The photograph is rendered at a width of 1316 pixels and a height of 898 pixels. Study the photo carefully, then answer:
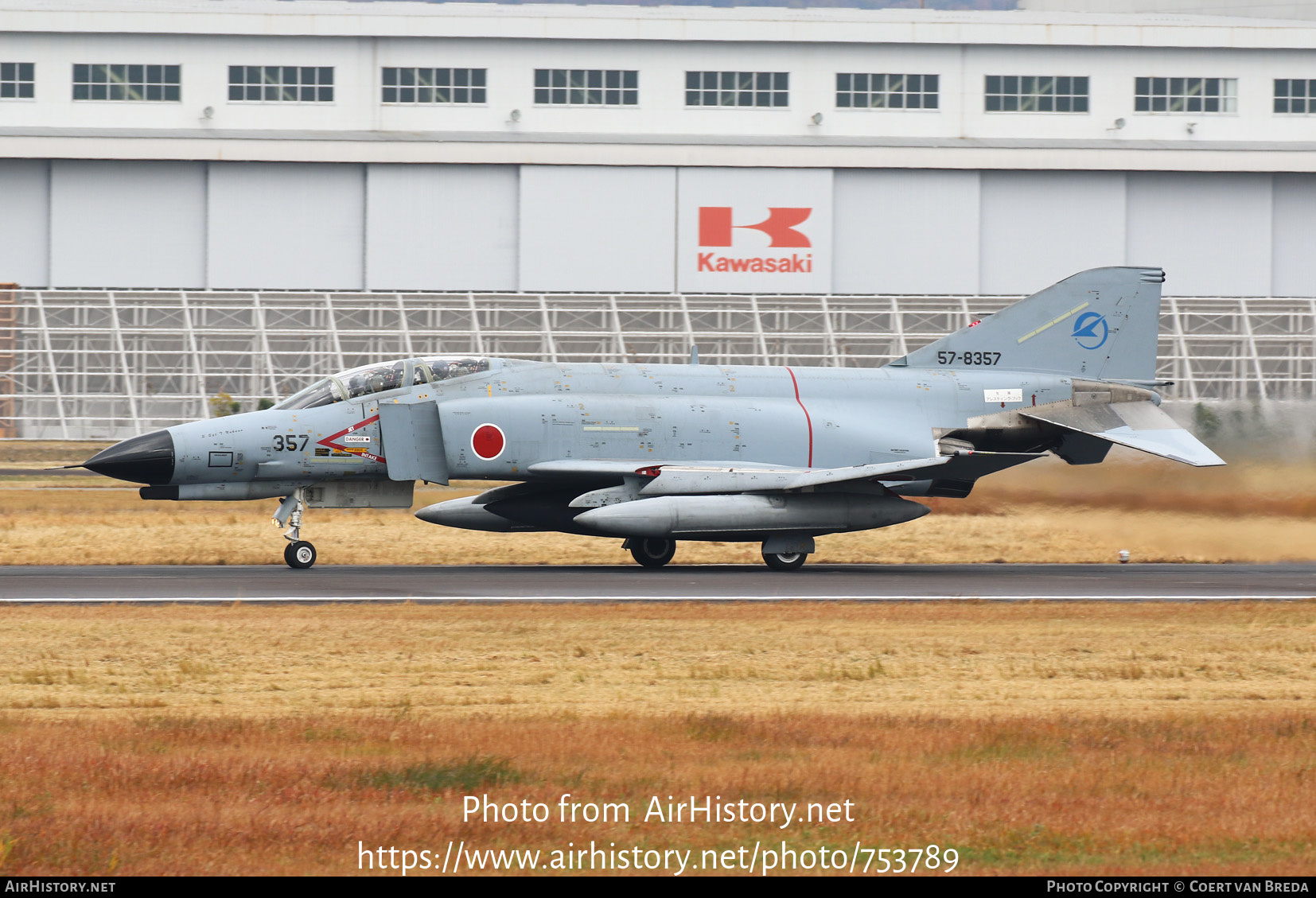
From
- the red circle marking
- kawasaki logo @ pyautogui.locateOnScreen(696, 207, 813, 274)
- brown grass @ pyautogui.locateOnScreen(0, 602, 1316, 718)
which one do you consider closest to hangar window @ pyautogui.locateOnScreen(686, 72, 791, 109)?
kawasaki logo @ pyautogui.locateOnScreen(696, 207, 813, 274)

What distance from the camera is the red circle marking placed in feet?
61.3

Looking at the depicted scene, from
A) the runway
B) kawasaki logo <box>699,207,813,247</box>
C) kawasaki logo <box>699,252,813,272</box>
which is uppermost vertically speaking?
kawasaki logo <box>699,207,813,247</box>

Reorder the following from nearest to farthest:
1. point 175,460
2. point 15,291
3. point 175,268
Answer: point 175,460 < point 15,291 < point 175,268

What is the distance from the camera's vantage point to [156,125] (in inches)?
1753

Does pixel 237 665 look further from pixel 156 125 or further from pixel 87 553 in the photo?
pixel 156 125

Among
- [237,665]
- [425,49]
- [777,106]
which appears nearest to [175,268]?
[425,49]

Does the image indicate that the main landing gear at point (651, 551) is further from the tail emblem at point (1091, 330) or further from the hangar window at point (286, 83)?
the hangar window at point (286, 83)

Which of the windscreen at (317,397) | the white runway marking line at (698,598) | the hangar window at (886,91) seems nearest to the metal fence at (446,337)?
the hangar window at (886,91)

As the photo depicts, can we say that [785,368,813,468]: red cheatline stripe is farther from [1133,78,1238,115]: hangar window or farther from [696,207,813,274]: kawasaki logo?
[1133,78,1238,115]: hangar window

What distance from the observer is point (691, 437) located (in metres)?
19.6

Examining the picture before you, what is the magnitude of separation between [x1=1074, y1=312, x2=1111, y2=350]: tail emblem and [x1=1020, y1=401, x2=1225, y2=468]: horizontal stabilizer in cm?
111

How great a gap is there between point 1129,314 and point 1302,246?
29.4 meters

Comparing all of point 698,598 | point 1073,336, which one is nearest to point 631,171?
point 1073,336

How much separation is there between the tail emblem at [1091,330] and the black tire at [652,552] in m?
7.69
